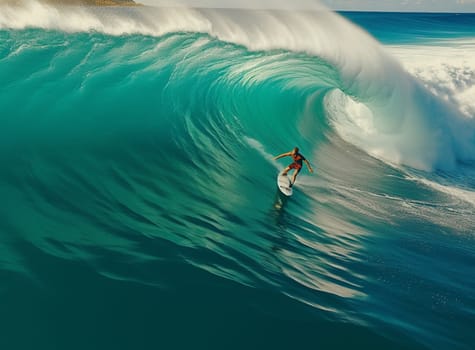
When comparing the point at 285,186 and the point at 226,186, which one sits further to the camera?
the point at 226,186

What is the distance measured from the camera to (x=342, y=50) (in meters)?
12.5

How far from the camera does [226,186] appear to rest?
779cm

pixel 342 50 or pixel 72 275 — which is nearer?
pixel 72 275

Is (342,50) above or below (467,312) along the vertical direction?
above

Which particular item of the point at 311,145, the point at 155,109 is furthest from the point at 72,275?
the point at 311,145

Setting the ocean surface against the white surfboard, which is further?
the white surfboard

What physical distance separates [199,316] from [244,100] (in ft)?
35.2

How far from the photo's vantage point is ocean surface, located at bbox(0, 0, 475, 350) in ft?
11.7

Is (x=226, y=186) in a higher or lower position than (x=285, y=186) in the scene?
lower

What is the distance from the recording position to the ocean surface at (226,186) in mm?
3555

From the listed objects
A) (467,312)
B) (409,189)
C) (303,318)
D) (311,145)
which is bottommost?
(303,318)

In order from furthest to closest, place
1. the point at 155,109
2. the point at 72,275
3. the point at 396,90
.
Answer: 1. the point at 396,90
2. the point at 155,109
3. the point at 72,275

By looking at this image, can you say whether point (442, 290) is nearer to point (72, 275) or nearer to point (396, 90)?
point (72, 275)

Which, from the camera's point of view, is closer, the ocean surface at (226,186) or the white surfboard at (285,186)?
the ocean surface at (226,186)
